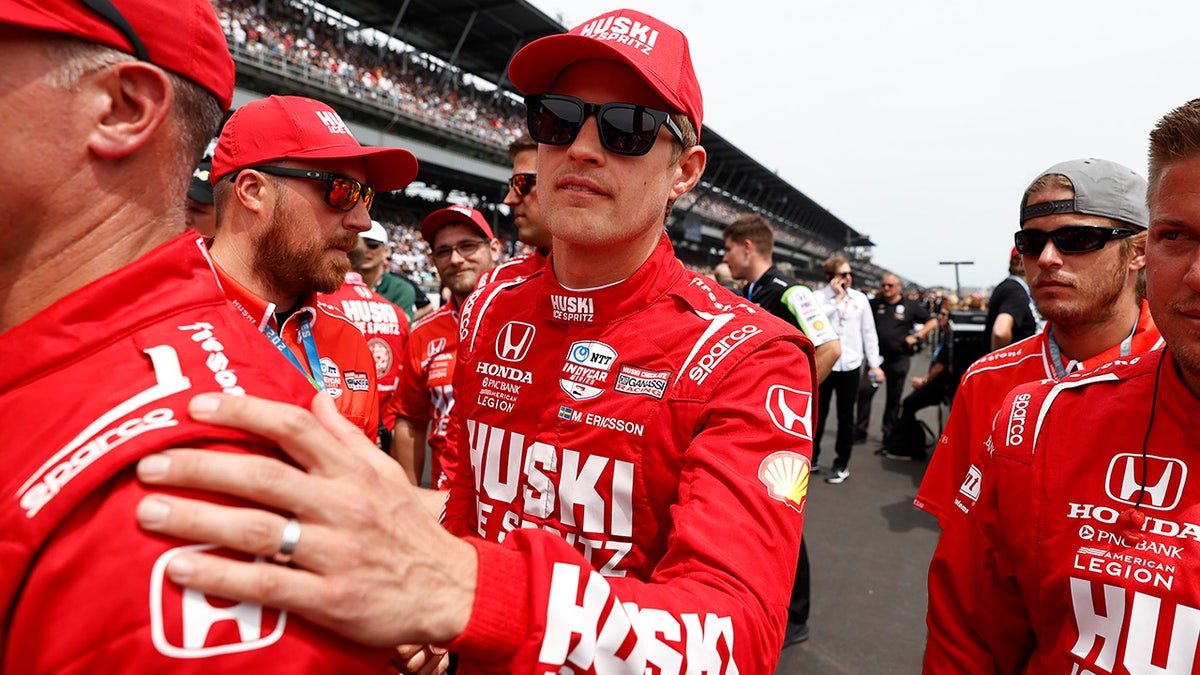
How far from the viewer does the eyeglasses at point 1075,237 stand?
2.21 metres

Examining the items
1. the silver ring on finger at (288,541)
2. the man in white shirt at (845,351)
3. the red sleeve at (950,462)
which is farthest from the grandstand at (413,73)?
the silver ring on finger at (288,541)

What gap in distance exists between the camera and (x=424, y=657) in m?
1.28

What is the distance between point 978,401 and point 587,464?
1.66m

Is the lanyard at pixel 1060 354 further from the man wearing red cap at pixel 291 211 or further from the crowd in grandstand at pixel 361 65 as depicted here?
the crowd in grandstand at pixel 361 65

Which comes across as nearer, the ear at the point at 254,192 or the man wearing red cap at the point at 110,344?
the man wearing red cap at the point at 110,344

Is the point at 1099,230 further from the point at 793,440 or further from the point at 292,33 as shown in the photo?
the point at 292,33

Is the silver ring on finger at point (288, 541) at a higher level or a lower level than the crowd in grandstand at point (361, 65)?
lower

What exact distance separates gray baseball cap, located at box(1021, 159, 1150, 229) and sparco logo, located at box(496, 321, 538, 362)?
1.93 metres

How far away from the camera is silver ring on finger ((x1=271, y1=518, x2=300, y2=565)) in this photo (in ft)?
2.01

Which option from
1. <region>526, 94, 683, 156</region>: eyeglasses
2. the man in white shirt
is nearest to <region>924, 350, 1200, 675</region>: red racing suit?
<region>526, 94, 683, 156</region>: eyeglasses

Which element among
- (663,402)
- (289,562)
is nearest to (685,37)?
(663,402)

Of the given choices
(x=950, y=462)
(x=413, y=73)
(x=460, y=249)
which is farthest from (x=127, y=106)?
(x=413, y=73)

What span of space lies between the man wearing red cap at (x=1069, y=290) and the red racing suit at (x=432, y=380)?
7.17 feet

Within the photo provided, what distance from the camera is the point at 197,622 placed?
1.92 feet
